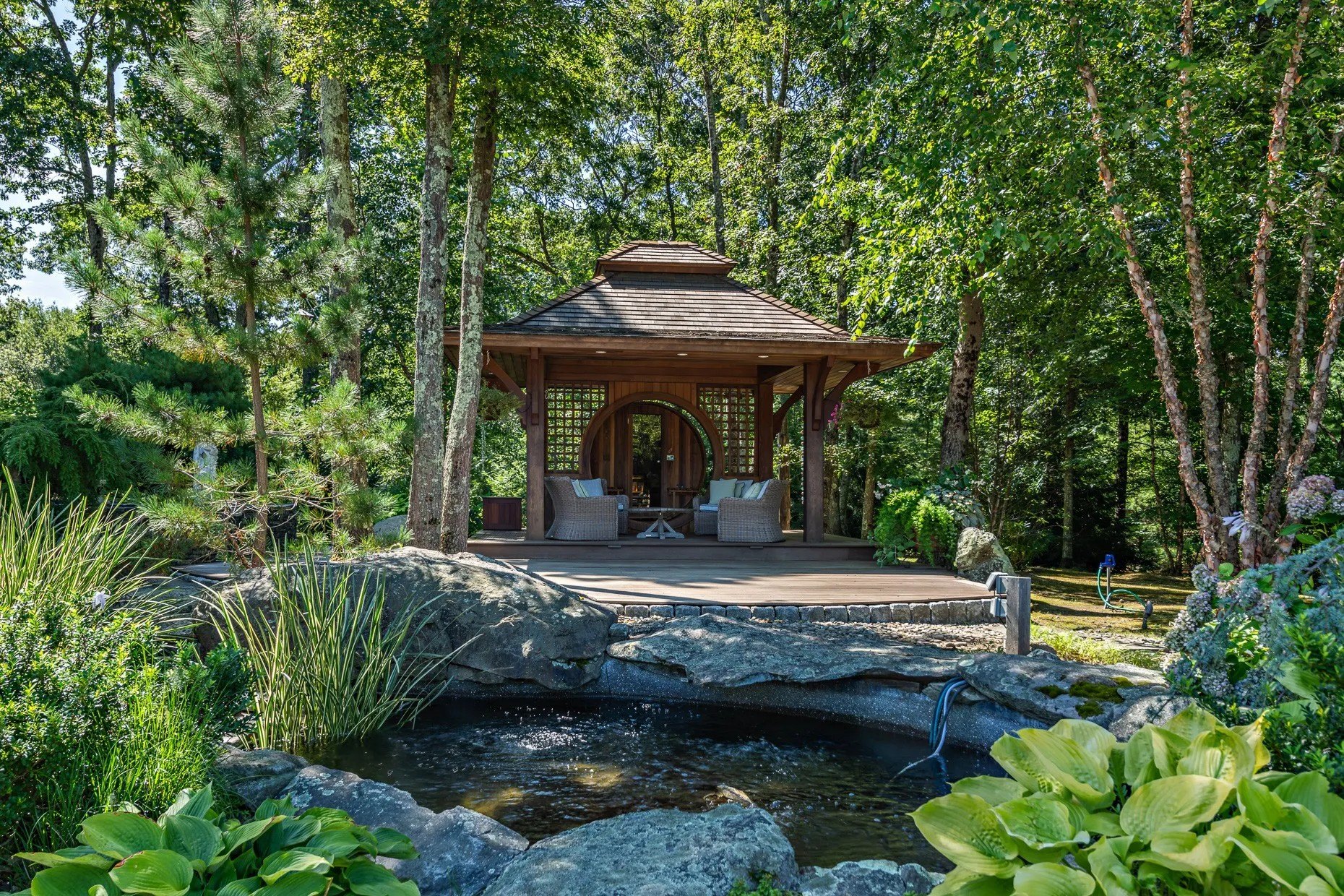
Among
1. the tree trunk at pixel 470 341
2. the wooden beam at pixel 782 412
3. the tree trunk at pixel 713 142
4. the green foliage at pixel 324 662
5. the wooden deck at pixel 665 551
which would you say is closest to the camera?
the green foliage at pixel 324 662

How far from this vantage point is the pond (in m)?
3.22

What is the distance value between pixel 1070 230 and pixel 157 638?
270 inches

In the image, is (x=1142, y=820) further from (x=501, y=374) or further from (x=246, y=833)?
(x=501, y=374)

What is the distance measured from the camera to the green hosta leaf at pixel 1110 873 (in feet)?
3.41

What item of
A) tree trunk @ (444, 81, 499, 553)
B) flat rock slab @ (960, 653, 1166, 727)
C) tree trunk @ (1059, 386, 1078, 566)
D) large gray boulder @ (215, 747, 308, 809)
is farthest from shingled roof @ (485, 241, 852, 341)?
large gray boulder @ (215, 747, 308, 809)

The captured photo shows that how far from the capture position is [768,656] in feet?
15.3

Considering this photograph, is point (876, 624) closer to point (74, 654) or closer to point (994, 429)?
point (74, 654)

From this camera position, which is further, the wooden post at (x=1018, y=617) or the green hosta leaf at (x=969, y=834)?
the wooden post at (x=1018, y=617)

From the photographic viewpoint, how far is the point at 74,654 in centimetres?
250

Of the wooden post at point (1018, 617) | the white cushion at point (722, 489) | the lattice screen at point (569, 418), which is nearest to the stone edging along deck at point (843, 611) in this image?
the wooden post at point (1018, 617)

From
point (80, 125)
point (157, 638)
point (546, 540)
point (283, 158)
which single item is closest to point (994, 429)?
point (546, 540)

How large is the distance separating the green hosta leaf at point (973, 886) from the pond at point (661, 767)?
74.2 inches

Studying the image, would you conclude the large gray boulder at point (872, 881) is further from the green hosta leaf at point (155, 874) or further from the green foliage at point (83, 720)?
the green foliage at point (83, 720)

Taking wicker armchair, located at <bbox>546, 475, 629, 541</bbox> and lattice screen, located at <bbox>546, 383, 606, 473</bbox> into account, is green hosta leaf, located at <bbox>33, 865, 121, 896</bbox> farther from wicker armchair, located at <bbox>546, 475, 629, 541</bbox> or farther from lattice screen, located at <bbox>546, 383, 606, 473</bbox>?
lattice screen, located at <bbox>546, 383, 606, 473</bbox>
